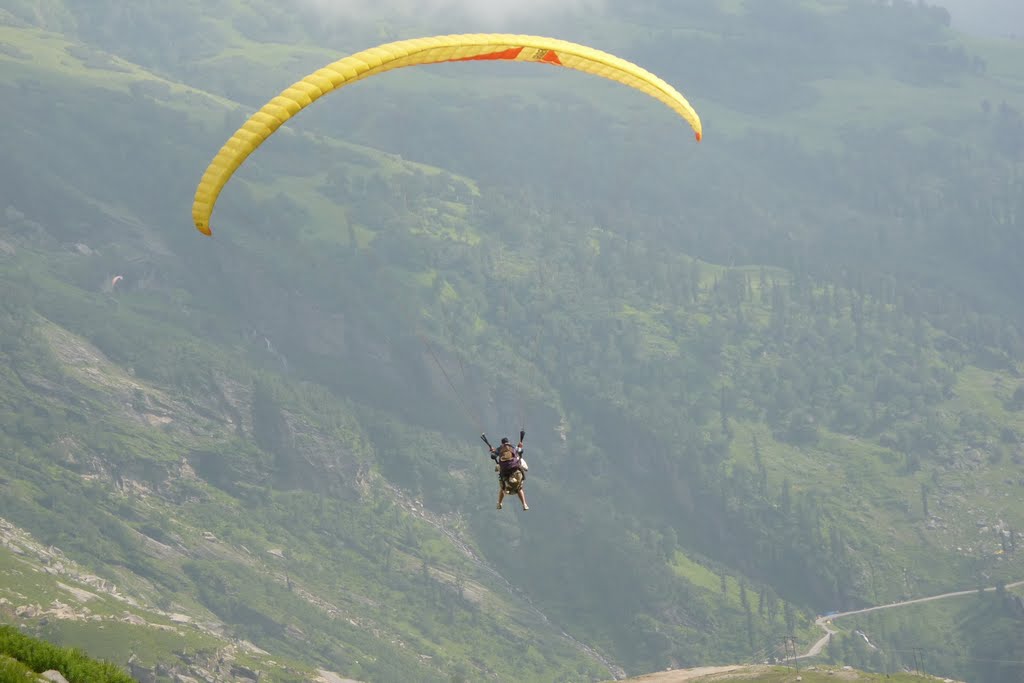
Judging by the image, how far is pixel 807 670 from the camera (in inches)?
7461

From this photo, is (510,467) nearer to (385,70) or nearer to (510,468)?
(510,468)

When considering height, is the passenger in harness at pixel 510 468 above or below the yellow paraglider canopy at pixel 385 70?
below

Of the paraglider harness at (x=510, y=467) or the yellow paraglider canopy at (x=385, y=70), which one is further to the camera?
the paraglider harness at (x=510, y=467)

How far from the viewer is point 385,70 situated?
2149 inches

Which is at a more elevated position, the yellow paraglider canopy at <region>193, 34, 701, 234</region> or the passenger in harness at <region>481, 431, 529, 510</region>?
the yellow paraglider canopy at <region>193, 34, 701, 234</region>

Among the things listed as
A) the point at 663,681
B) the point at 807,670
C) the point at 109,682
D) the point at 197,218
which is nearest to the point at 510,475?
the point at 197,218

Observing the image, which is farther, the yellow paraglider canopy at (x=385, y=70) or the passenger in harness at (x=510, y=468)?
the passenger in harness at (x=510, y=468)

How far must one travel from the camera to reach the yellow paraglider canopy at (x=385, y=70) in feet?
172

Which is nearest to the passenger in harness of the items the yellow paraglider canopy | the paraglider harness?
the paraglider harness

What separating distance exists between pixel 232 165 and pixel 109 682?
19.5 meters

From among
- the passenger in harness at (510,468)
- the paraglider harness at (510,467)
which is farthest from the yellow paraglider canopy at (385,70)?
the passenger in harness at (510,468)

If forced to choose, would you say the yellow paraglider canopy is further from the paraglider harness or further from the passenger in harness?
the passenger in harness

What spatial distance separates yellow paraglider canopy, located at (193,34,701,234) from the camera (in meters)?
52.3

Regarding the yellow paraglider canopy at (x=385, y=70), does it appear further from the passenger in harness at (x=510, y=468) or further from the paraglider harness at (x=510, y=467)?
the passenger in harness at (x=510, y=468)
